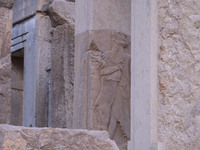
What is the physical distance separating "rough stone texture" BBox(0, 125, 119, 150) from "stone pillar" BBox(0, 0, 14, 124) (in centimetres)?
434

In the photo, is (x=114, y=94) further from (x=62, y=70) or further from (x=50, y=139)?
(x=50, y=139)

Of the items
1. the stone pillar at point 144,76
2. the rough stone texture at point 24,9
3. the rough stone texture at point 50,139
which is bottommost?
the rough stone texture at point 50,139

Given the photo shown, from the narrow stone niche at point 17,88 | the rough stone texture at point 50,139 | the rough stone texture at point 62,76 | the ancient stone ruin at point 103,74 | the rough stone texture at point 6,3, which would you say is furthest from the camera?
the narrow stone niche at point 17,88

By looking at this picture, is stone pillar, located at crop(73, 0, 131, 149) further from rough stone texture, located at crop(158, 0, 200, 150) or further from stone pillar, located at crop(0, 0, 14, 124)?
rough stone texture, located at crop(158, 0, 200, 150)

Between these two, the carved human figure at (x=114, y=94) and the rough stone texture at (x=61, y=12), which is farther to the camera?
the rough stone texture at (x=61, y=12)

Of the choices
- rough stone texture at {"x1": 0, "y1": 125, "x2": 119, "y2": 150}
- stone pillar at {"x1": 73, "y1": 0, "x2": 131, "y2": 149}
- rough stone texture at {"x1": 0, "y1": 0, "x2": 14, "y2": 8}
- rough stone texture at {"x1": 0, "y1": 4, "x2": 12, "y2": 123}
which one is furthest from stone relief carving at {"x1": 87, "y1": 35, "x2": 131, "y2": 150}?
rough stone texture at {"x1": 0, "y1": 125, "x2": 119, "y2": 150}

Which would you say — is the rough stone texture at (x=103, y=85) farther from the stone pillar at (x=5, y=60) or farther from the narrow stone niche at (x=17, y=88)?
the narrow stone niche at (x=17, y=88)

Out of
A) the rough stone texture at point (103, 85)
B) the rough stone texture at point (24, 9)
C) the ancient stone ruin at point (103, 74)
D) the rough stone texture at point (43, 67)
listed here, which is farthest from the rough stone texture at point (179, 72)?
the rough stone texture at point (24, 9)

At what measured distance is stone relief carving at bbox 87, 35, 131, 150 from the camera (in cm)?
758

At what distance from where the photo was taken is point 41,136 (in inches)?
132

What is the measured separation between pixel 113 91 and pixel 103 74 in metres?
0.29

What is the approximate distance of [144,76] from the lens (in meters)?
4.98

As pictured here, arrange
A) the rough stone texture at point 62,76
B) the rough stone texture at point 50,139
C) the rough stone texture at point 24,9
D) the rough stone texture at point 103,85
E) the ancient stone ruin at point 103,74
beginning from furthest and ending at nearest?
the rough stone texture at point 24,9 < the rough stone texture at point 62,76 < the rough stone texture at point 103,85 < the ancient stone ruin at point 103,74 < the rough stone texture at point 50,139

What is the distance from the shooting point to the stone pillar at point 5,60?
7719 mm
